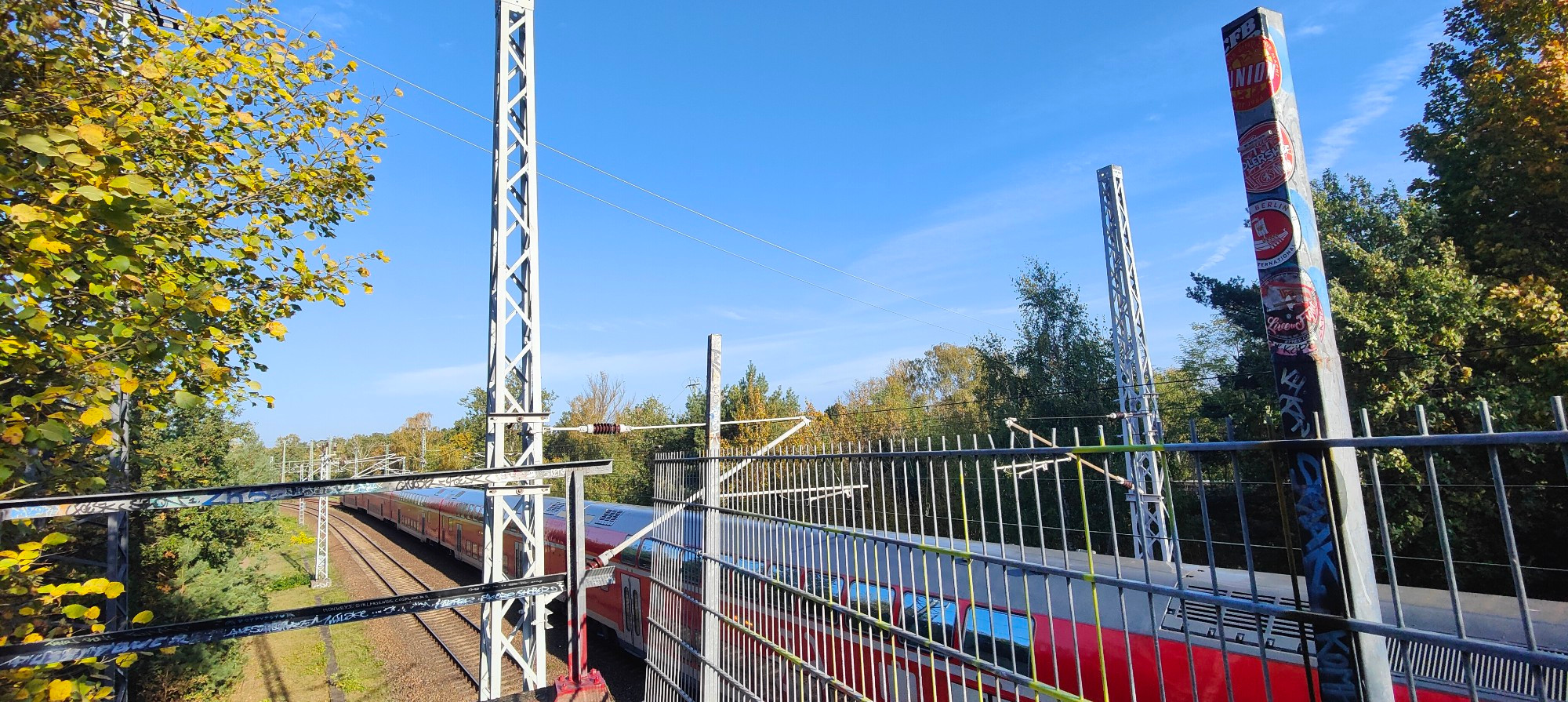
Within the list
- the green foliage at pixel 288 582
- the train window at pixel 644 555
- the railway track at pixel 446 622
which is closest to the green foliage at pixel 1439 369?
the train window at pixel 644 555

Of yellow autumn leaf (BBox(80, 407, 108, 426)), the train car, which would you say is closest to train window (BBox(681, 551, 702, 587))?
the train car

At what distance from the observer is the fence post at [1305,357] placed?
1.85m

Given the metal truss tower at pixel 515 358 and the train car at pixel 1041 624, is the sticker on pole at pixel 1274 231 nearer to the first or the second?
the train car at pixel 1041 624

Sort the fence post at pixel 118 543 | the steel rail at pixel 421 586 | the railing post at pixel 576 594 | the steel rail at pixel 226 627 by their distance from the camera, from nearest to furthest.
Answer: the steel rail at pixel 226 627
the railing post at pixel 576 594
the fence post at pixel 118 543
the steel rail at pixel 421 586

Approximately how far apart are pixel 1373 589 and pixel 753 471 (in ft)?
12.3

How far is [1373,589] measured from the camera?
6.15 ft

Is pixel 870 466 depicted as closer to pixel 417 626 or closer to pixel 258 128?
pixel 258 128

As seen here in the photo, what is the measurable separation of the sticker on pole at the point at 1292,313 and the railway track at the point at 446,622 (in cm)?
525

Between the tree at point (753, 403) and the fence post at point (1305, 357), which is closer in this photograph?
the fence post at point (1305, 357)

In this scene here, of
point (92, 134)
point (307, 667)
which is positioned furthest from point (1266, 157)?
point (307, 667)

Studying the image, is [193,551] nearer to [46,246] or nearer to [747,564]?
[747,564]

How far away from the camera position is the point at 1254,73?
7.04ft

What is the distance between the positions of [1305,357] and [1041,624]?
426cm

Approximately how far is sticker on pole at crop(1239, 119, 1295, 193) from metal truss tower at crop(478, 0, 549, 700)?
5942 mm
